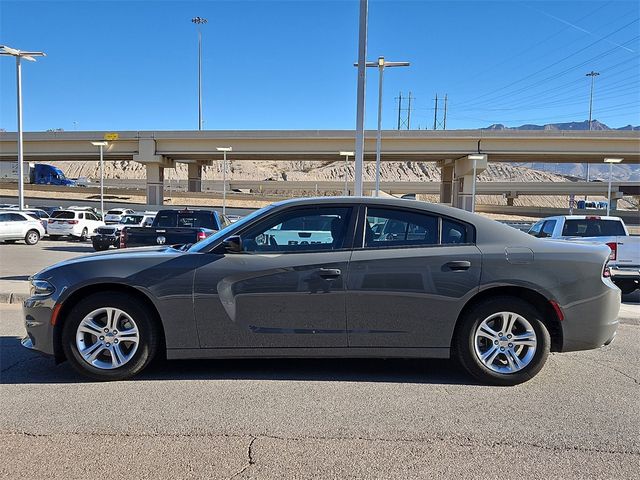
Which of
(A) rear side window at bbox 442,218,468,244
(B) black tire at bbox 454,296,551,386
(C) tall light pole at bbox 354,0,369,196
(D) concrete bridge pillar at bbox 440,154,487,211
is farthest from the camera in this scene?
(D) concrete bridge pillar at bbox 440,154,487,211

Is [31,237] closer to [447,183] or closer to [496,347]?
[496,347]

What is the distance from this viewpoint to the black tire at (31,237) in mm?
21469

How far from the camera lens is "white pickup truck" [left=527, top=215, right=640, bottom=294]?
380 inches

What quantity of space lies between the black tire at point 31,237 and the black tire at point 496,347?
21.4 m

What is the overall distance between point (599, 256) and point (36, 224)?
882 inches

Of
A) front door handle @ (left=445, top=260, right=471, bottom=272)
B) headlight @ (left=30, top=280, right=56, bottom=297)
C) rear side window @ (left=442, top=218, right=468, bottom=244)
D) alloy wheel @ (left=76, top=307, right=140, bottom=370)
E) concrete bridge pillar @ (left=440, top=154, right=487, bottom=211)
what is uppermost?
concrete bridge pillar @ (left=440, top=154, right=487, bottom=211)

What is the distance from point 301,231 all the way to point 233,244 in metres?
0.62

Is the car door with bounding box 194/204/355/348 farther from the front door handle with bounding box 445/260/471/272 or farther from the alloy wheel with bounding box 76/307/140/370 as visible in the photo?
the front door handle with bounding box 445/260/471/272

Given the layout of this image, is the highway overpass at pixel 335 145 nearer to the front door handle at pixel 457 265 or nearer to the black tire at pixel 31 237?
the black tire at pixel 31 237

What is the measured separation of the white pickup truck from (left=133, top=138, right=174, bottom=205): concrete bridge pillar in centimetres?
3915

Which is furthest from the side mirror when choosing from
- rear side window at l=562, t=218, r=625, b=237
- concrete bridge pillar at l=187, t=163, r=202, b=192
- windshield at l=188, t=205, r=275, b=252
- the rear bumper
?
concrete bridge pillar at l=187, t=163, r=202, b=192

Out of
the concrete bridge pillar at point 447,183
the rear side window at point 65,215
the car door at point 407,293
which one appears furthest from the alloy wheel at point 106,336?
the concrete bridge pillar at point 447,183

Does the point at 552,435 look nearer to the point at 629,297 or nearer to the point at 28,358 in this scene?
the point at 28,358

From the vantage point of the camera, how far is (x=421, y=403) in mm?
4180
